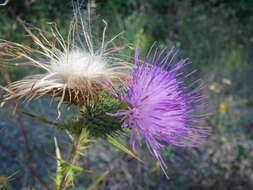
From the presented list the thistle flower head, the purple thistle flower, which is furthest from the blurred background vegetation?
the purple thistle flower

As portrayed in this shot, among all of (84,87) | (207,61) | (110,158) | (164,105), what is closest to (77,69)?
(84,87)

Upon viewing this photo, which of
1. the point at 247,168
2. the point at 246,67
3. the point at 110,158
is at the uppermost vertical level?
the point at 246,67

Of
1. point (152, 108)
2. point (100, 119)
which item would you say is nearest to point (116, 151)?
point (100, 119)

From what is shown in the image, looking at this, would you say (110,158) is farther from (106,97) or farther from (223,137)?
(106,97)

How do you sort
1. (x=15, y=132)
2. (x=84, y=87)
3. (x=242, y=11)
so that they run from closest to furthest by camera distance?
(x=84, y=87) → (x=15, y=132) → (x=242, y=11)

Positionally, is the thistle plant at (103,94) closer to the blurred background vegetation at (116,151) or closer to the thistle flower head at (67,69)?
the thistle flower head at (67,69)

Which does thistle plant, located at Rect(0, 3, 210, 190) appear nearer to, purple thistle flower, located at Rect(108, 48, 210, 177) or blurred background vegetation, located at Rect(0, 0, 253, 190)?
purple thistle flower, located at Rect(108, 48, 210, 177)

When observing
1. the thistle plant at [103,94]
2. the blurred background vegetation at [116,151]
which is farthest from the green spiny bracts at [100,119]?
the blurred background vegetation at [116,151]
